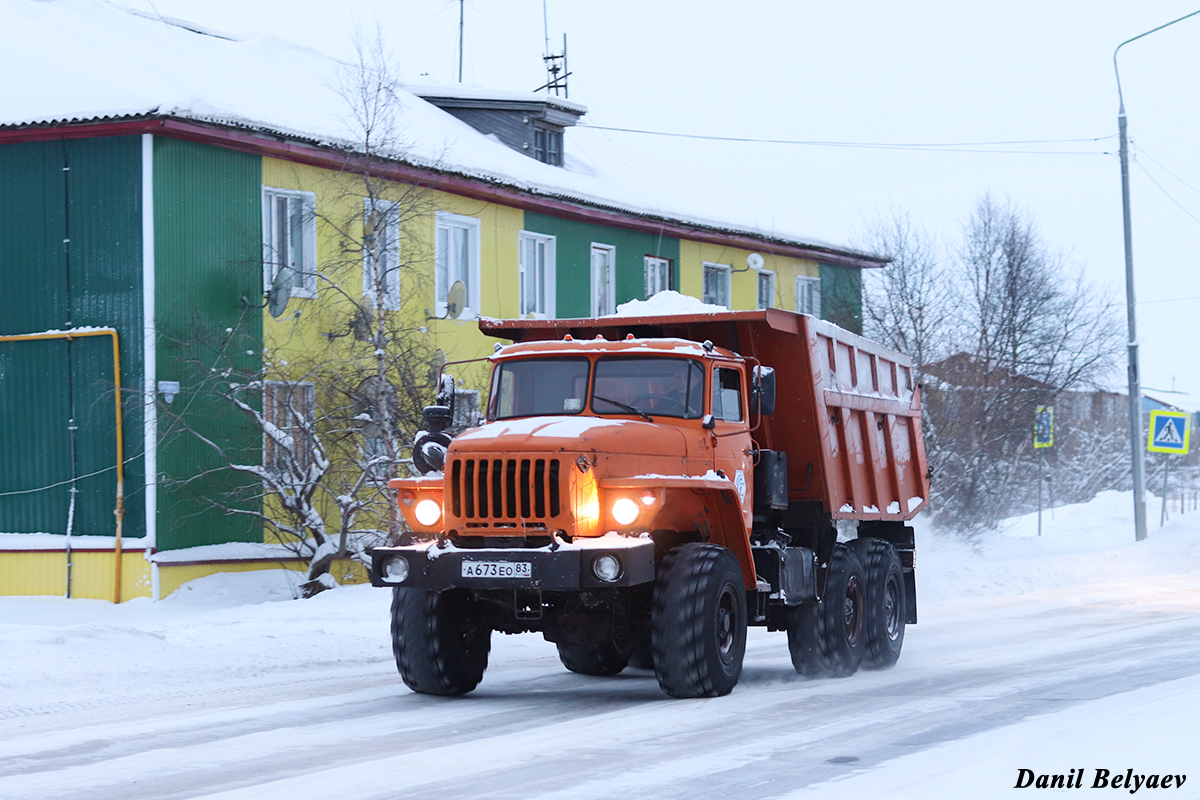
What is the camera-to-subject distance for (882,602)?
13344 mm

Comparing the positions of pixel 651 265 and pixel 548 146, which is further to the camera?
pixel 548 146

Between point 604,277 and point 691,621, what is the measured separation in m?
18.8

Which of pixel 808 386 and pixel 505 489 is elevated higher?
pixel 808 386

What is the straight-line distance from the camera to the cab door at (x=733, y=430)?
11117 mm

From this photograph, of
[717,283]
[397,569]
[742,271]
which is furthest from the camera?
[742,271]

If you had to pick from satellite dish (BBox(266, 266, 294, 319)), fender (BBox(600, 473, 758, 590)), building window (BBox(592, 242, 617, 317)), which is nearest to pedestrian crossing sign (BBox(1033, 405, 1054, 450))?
building window (BBox(592, 242, 617, 317))

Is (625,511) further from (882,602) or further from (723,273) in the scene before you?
(723,273)

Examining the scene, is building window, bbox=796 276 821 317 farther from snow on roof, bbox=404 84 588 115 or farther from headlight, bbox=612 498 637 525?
headlight, bbox=612 498 637 525

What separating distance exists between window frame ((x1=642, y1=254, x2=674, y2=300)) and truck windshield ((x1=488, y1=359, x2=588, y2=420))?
1762 centimetres

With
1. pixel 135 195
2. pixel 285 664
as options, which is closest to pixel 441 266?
pixel 135 195

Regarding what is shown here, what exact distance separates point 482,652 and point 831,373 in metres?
3.85

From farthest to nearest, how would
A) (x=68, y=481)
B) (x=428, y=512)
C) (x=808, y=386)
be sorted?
1. (x=68, y=481)
2. (x=808, y=386)
3. (x=428, y=512)

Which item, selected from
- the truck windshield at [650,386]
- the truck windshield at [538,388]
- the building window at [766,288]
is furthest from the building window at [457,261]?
the truck windshield at [650,386]

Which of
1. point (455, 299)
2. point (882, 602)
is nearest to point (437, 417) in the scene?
point (882, 602)
